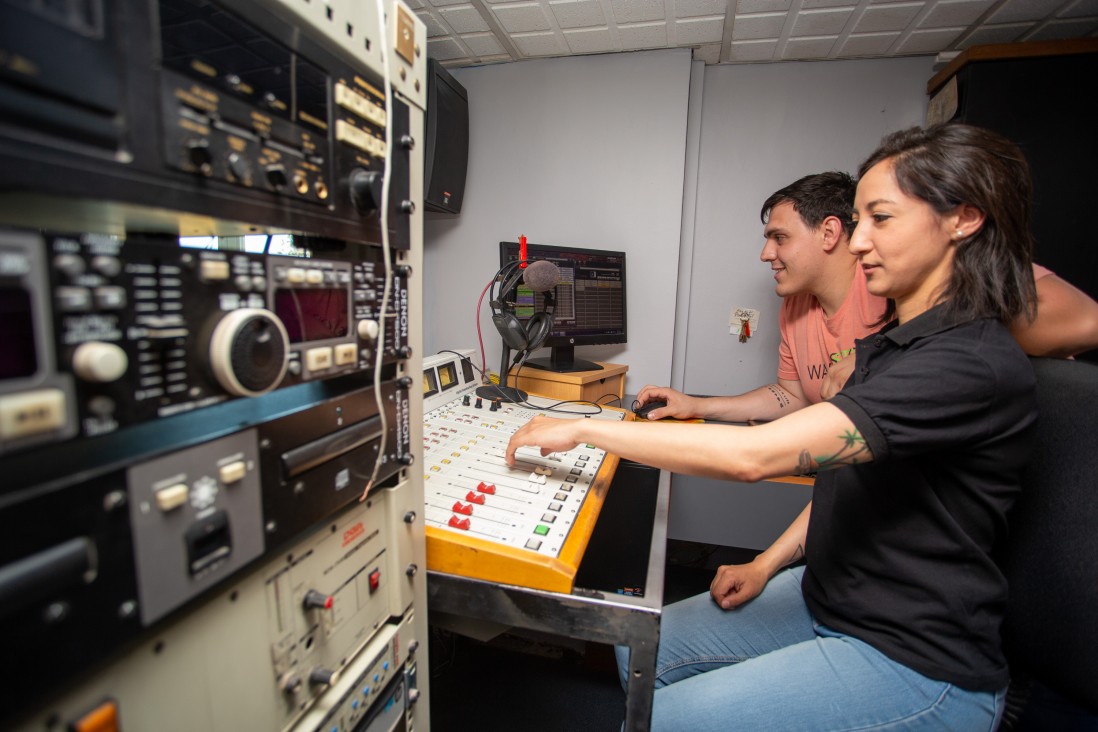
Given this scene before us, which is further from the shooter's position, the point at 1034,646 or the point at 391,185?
the point at 1034,646

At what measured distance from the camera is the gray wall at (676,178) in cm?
206

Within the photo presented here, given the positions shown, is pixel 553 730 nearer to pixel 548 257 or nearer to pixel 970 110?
pixel 548 257

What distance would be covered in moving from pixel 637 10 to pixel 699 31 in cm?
28

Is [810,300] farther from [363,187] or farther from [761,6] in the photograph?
[363,187]

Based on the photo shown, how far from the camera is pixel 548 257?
1778 millimetres

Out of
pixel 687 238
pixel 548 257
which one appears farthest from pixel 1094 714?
pixel 687 238

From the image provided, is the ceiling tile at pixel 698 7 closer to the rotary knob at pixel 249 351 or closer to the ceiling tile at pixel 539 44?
the ceiling tile at pixel 539 44

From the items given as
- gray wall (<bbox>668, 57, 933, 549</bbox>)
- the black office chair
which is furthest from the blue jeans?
gray wall (<bbox>668, 57, 933, 549</bbox>)

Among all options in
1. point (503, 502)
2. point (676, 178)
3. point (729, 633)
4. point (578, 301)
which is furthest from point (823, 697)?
point (676, 178)

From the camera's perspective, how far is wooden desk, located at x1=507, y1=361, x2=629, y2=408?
5.76 feet

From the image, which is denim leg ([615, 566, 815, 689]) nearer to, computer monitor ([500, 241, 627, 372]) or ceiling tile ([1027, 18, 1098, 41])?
computer monitor ([500, 241, 627, 372])

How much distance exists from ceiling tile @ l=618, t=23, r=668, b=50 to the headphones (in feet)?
3.51

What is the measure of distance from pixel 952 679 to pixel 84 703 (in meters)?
1.07

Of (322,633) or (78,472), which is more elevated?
(78,472)
